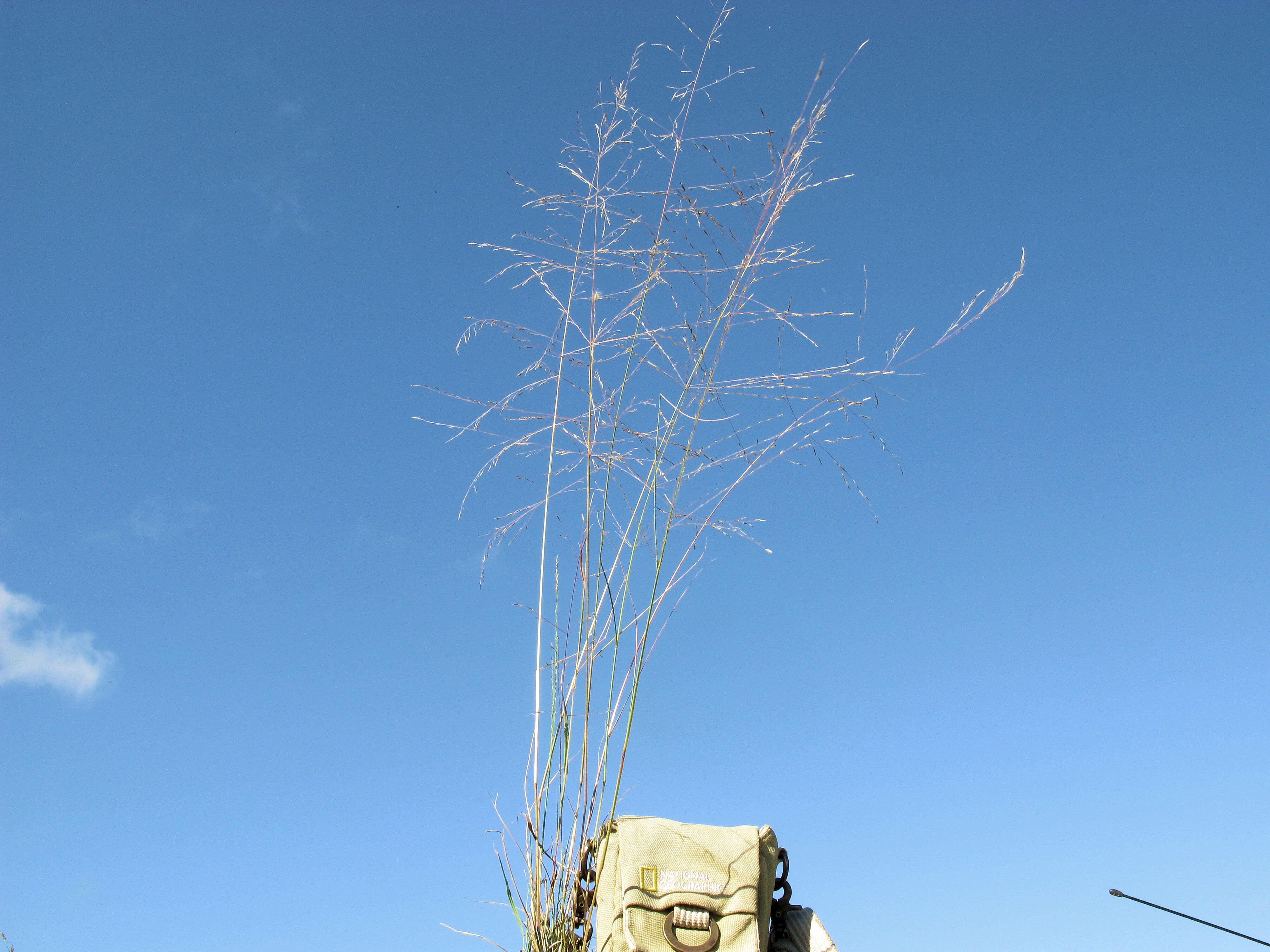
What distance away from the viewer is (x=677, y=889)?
5.00 ft

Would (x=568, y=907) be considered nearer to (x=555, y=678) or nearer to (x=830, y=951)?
(x=555, y=678)

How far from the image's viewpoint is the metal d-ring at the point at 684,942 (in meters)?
1.49

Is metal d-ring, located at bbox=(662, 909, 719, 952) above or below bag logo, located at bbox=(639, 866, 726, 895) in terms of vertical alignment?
below

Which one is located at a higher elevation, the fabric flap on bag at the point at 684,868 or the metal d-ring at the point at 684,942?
the fabric flap on bag at the point at 684,868

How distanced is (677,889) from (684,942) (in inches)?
3.5

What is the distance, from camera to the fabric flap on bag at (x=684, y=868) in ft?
4.92

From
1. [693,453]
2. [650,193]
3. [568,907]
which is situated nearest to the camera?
[568,907]

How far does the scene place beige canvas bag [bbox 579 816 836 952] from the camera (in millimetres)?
1484

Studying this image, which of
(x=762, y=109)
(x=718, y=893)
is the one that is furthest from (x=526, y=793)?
(x=762, y=109)

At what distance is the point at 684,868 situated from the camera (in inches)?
60.6

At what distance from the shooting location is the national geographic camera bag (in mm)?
1483

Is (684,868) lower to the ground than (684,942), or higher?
higher

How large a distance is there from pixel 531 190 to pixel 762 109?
533mm

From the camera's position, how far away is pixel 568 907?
58.9 inches
